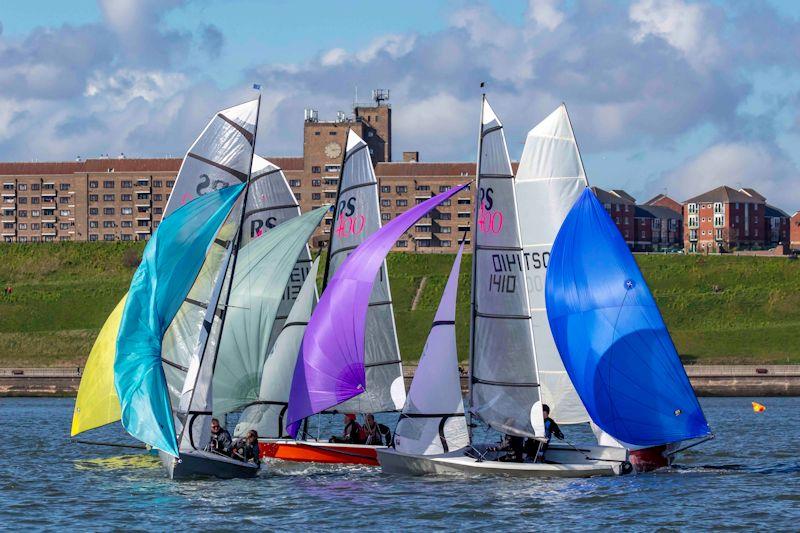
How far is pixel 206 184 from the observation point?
45.5m

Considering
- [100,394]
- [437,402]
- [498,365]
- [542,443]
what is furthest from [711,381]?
[437,402]

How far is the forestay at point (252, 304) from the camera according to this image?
47688 millimetres

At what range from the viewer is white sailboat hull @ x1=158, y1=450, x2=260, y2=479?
4066cm

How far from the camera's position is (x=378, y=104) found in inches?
7869

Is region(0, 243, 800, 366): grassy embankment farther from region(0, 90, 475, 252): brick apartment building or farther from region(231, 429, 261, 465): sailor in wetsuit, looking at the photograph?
region(231, 429, 261, 465): sailor in wetsuit

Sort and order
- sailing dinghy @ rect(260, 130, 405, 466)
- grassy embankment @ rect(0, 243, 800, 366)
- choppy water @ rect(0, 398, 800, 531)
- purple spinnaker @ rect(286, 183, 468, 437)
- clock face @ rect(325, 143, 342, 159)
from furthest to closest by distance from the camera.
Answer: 1. clock face @ rect(325, 143, 342, 159)
2. grassy embankment @ rect(0, 243, 800, 366)
3. sailing dinghy @ rect(260, 130, 405, 466)
4. purple spinnaker @ rect(286, 183, 468, 437)
5. choppy water @ rect(0, 398, 800, 531)

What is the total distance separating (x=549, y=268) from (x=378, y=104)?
158963 millimetres

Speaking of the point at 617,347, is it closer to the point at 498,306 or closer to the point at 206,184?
the point at 498,306

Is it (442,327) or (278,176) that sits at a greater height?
(278,176)

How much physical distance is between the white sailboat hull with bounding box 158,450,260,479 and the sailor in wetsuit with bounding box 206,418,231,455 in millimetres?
780

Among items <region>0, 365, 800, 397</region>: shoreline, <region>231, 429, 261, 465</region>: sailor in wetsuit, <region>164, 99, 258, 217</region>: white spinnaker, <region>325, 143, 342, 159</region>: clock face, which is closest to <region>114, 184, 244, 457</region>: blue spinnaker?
<region>231, 429, 261, 465</region>: sailor in wetsuit

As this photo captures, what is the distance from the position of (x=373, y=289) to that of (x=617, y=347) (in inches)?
394

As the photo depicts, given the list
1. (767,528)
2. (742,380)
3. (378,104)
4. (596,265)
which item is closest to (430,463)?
(596,265)

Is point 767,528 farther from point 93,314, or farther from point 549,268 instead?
point 93,314
